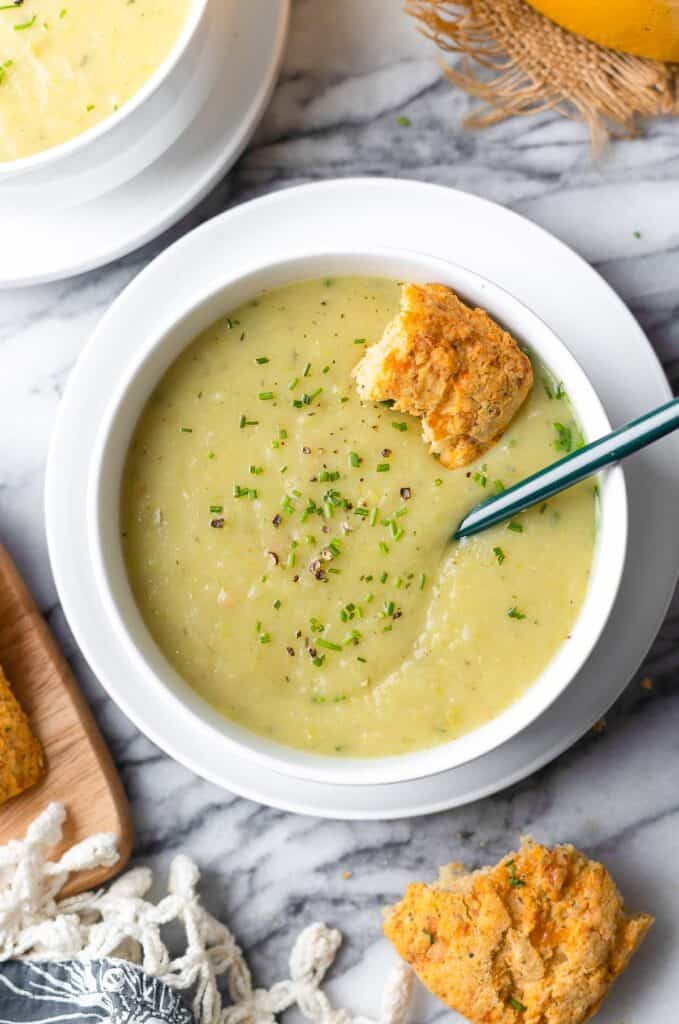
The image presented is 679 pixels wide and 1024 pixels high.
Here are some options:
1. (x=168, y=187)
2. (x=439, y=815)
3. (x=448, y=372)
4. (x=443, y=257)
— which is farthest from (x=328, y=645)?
(x=168, y=187)

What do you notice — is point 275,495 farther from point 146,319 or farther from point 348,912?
point 348,912

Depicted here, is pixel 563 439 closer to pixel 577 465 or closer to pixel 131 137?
pixel 577 465

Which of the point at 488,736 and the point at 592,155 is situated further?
the point at 592,155

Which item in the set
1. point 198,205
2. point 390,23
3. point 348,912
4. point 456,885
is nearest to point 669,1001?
point 456,885

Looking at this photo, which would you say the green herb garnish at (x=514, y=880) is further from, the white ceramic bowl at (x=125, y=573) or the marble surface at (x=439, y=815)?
the white ceramic bowl at (x=125, y=573)

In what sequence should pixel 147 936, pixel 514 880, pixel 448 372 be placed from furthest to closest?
pixel 147 936 → pixel 514 880 → pixel 448 372

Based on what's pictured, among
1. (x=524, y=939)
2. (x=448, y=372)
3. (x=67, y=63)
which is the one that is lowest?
(x=524, y=939)

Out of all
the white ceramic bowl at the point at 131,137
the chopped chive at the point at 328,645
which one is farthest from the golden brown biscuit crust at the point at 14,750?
the white ceramic bowl at the point at 131,137
